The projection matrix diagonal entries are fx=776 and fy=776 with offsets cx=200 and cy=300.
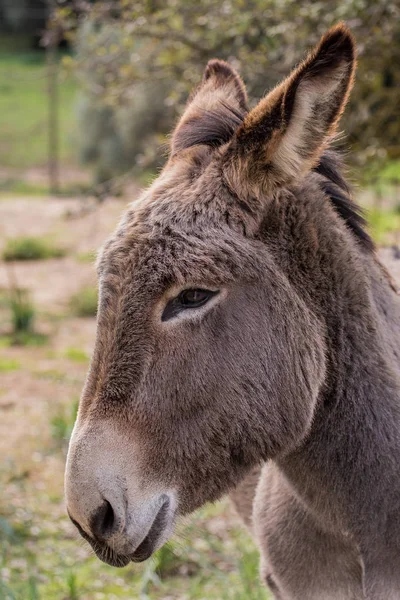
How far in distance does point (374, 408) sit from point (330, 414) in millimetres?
126

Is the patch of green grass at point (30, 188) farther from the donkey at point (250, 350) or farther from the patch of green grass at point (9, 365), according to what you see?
the donkey at point (250, 350)

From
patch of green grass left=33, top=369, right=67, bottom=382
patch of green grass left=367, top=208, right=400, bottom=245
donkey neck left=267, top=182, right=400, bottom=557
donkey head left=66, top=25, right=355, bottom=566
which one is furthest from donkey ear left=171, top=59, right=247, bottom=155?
patch of green grass left=33, top=369, right=67, bottom=382

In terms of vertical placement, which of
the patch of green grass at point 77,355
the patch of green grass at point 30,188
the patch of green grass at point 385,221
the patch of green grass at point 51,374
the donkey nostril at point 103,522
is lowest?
the patch of green grass at point 30,188

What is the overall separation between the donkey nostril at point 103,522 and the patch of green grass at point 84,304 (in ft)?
23.6

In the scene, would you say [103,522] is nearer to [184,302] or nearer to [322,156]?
[184,302]

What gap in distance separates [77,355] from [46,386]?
0.74 metres

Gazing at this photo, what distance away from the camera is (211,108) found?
243 centimetres

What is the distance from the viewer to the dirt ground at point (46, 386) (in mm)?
4773

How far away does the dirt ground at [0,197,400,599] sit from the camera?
477 cm

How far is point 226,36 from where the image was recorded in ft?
16.4

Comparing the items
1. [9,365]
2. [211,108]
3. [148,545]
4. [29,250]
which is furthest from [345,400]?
[29,250]

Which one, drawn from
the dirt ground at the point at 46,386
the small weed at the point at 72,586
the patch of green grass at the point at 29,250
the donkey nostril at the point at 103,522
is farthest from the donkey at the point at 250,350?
the patch of green grass at the point at 29,250

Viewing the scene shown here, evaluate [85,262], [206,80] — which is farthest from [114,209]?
[206,80]

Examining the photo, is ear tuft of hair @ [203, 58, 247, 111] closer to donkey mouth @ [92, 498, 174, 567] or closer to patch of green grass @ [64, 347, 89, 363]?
donkey mouth @ [92, 498, 174, 567]
